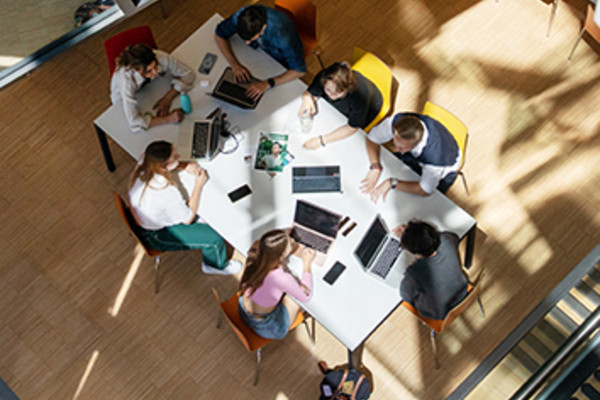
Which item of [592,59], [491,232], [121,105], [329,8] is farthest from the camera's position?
[329,8]

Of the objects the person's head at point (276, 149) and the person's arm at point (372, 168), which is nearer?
the person's arm at point (372, 168)

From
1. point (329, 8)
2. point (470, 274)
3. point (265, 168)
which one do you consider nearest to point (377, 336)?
point (470, 274)

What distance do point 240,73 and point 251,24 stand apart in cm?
→ 40

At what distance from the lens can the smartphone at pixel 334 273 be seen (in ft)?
12.3

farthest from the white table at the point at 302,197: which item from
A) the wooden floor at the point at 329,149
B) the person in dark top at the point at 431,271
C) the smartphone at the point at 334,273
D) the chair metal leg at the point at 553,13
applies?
the chair metal leg at the point at 553,13

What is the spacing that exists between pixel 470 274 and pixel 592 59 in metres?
2.29

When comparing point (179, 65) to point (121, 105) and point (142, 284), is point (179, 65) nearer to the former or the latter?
point (121, 105)

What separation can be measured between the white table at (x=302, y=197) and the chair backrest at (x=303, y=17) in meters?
0.50

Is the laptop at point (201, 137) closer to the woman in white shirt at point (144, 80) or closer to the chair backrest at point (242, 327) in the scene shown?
the woman in white shirt at point (144, 80)

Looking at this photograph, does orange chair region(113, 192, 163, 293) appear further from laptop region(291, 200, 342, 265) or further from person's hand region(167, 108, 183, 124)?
laptop region(291, 200, 342, 265)

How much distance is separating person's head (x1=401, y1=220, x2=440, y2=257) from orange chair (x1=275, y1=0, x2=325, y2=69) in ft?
6.24

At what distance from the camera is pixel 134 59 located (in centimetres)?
412

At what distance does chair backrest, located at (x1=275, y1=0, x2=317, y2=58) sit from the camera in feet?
15.1

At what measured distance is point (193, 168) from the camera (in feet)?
13.2
